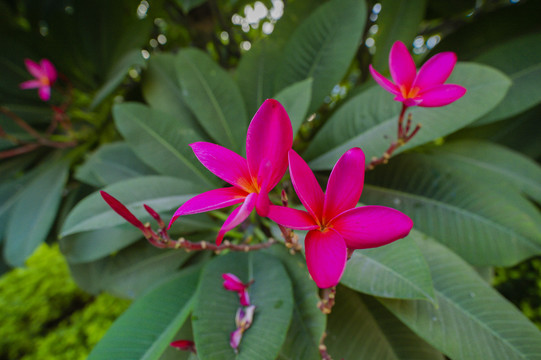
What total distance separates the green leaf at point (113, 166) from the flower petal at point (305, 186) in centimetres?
63

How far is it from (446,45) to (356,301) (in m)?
0.74

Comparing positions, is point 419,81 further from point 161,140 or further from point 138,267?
point 138,267

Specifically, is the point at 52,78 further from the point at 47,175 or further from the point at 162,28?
the point at 162,28

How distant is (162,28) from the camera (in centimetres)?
162

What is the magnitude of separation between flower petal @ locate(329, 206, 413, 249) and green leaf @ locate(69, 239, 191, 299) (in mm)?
615

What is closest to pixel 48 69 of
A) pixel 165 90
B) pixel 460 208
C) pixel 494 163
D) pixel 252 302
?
pixel 165 90

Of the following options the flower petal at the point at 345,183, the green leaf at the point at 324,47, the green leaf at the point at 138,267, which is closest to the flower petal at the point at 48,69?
the green leaf at the point at 138,267

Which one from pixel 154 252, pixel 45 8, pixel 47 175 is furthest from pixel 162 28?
pixel 154 252

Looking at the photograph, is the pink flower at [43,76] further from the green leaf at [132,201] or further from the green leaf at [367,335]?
the green leaf at [367,335]

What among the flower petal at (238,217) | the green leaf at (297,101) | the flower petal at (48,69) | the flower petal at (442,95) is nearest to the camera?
the flower petal at (238,217)

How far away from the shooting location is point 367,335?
0.59 m

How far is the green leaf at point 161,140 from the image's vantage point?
0.69 meters

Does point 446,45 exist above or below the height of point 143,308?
above

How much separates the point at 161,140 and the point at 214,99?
0.51ft
